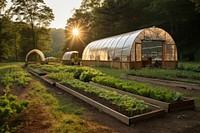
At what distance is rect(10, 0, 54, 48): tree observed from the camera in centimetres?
3684

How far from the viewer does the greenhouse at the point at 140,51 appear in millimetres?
16062

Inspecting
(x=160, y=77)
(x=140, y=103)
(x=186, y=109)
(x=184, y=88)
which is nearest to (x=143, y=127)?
(x=140, y=103)

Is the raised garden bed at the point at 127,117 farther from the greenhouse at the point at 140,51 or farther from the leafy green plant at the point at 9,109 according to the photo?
the greenhouse at the point at 140,51

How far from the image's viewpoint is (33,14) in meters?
37.4

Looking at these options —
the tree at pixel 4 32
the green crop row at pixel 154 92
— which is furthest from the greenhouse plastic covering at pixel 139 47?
the tree at pixel 4 32

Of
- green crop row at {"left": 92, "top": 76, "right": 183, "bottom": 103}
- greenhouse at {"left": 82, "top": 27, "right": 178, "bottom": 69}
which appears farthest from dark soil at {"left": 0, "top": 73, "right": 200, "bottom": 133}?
greenhouse at {"left": 82, "top": 27, "right": 178, "bottom": 69}

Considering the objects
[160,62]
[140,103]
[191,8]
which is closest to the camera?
[140,103]

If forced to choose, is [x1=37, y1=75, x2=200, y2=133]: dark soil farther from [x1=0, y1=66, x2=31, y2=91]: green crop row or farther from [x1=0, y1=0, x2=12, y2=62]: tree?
[x1=0, y1=0, x2=12, y2=62]: tree

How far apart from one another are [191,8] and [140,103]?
1025 inches

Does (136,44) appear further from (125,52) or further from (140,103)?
(140,103)

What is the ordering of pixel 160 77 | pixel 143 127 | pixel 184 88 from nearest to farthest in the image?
pixel 143 127
pixel 184 88
pixel 160 77

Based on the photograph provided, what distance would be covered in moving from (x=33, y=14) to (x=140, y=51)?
27.8m

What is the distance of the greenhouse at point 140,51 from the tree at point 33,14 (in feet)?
A: 72.1

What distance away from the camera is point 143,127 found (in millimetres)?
3904
